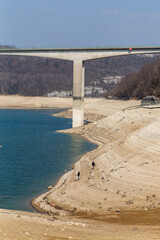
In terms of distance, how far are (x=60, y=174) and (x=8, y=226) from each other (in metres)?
21.9

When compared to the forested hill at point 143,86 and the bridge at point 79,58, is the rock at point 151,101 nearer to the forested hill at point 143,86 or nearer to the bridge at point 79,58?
the bridge at point 79,58

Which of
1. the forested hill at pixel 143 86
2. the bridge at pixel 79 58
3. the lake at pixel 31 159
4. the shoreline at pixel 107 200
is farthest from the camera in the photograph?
the forested hill at pixel 143 86

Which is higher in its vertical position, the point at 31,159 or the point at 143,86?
the point at 143,86

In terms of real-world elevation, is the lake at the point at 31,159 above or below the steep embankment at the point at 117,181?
below

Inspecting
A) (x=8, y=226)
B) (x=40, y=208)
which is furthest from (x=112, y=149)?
(x=8, y=226)

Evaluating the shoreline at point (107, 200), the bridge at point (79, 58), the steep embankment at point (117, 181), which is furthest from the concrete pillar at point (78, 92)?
the shoreline at point (107, 200)

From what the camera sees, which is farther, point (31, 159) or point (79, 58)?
point (79, 58)

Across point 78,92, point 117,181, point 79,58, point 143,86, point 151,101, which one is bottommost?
point 117,181

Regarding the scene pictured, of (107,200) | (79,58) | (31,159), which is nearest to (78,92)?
(79,58)

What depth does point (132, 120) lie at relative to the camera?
66562 mm

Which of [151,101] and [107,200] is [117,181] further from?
[151,101]

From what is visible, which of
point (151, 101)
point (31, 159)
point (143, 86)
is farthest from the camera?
point (143, 86)

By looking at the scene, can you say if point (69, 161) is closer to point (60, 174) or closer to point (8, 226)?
point (60, 174)

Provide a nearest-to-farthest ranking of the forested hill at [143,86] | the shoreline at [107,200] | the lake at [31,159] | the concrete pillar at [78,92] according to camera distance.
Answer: the shoreline at [107,200], the lake at [31,159], the concrete pillar at [78,92], the forested hill at [143,86]
